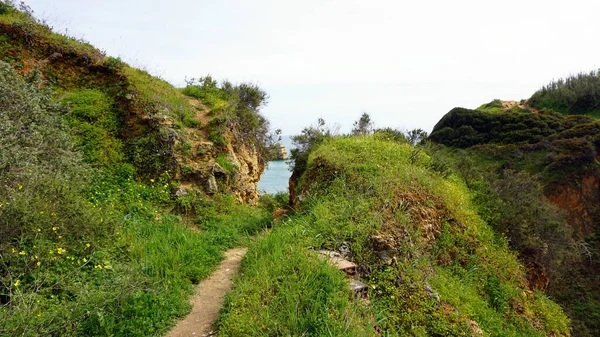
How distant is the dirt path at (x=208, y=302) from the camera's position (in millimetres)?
3840

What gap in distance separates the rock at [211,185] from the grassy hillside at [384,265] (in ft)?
7.72

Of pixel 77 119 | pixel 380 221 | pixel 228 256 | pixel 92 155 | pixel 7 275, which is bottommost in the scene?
pixel 228 256

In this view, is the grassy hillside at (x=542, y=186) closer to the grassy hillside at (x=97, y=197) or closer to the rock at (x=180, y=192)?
the grassy hillside at (x=97, y=197)

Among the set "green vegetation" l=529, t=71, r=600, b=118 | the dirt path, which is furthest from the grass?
"green vegetation" l=529, t=71, r=600, b=118

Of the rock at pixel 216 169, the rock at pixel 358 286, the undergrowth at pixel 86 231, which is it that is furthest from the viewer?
the rock at pixel 216 169

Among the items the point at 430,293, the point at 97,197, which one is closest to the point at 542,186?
the point at 430,293

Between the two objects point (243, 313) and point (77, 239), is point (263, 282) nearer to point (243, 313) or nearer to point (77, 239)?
point (243, 313)

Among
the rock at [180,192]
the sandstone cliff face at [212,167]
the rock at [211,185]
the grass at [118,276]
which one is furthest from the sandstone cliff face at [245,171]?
the grass at [118,276]

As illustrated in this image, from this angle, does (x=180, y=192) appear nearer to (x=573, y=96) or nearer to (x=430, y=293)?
(x=430, y=293)

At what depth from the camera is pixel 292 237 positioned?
5133 mm

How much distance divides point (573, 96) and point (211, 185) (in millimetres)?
33099

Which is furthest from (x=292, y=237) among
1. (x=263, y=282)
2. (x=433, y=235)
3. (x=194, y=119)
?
(x=194, y=119)

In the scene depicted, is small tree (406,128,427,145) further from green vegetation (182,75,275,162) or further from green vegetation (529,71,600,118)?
green vegetation (529,71,600,118)

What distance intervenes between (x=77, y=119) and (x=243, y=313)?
22.3ft
